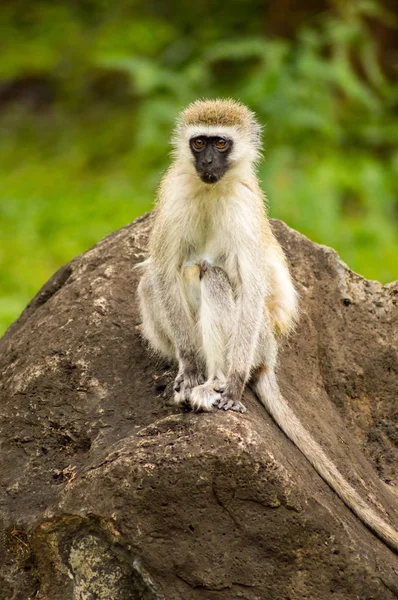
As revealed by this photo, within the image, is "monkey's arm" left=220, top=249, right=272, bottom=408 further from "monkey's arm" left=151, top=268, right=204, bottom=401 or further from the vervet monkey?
"monkey's arm" left=151, top=268, right=204, bottom=401

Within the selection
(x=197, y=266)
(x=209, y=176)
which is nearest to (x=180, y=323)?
(x=197, y=266)

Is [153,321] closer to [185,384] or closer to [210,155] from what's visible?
[185,384]

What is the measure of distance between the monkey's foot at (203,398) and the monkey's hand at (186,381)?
2.2 inches

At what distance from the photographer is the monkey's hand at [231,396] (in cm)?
604

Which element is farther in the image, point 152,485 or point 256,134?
point 256,134

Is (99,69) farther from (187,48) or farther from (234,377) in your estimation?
(234,377)

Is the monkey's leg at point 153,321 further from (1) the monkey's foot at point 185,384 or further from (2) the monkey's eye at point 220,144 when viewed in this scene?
(2) the monkey's eye at point 220,144

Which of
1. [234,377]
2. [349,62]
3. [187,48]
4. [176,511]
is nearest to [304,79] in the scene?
[349,62]

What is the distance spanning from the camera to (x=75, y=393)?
659 cm

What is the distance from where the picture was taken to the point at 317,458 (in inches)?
246

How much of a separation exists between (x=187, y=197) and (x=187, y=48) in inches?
418

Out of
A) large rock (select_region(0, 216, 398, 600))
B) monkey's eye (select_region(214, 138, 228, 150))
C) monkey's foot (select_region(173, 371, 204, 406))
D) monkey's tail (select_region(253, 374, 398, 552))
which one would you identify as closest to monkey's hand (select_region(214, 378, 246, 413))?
large rock (select_region(0, 216, 398, 600))

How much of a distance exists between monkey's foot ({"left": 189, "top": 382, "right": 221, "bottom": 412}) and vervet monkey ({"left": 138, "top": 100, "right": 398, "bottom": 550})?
20cm

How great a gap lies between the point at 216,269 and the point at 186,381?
2.89 feet
